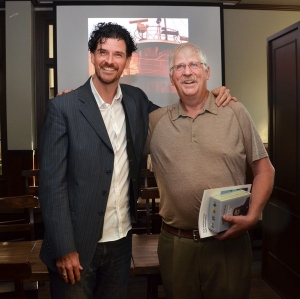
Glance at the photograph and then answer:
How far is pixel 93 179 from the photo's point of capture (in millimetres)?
1626

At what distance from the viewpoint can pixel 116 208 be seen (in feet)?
5.59

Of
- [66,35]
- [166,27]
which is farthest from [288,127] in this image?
[66,35]

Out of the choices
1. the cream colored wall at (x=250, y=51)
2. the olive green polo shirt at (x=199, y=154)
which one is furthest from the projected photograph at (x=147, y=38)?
the olive green polo shirt at (x=199, y=154)

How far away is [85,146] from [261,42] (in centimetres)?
496

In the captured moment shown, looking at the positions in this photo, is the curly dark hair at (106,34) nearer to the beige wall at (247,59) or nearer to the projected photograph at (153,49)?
the projected photograph at (153,49)

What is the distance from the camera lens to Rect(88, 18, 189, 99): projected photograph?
5.75m

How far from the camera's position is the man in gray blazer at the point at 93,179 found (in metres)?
1.58

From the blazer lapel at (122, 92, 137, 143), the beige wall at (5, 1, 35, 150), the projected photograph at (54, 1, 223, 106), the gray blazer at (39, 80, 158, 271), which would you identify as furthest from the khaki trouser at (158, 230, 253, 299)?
the beige wall at (5, 1, 35, 150)

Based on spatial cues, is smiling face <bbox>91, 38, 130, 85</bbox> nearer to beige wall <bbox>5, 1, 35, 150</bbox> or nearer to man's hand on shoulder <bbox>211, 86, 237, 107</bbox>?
man's hand on shoulder <bbox>211, 86, 237, 107</bbox>

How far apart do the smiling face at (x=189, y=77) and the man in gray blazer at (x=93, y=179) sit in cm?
22

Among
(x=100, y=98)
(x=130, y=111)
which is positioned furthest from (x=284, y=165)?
(x=100, y=98)

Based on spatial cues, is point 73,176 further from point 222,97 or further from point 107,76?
point 222,97

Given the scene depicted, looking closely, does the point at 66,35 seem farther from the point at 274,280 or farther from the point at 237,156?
the point at 237,156

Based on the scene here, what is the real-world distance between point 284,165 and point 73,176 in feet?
7.40
